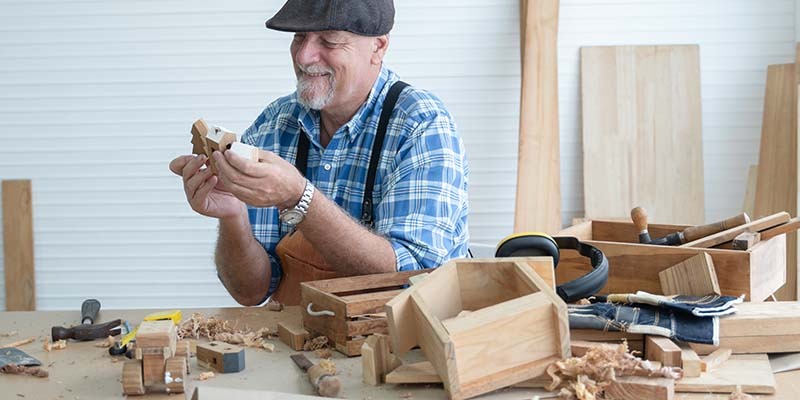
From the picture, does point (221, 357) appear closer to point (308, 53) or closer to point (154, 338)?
point (154, 338)

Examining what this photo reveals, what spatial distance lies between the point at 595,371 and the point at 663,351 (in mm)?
172

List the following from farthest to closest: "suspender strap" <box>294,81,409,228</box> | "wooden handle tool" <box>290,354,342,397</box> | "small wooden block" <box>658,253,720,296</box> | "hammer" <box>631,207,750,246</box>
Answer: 1. "suspender strap" <box>294,81,409,228</box>
2. "hammer" <box>631,207,750,246</box>
3. "small wooden block" <box>658,253,720,296</box>
4. "wooden handle tool" <box>290,354,342,397</box>

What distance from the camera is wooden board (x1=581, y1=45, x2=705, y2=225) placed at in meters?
5.34

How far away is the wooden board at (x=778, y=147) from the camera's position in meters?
5.07

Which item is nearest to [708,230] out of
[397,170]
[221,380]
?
[397,170]

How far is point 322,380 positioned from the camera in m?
1.76

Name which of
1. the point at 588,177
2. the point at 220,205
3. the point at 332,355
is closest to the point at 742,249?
the point at 332,355

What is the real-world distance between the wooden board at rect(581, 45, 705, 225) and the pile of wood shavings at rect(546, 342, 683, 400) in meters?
3.73

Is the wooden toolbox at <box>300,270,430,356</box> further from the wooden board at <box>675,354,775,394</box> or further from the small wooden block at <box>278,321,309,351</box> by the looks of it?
the wooden board at <box>675,354,775,394</box>

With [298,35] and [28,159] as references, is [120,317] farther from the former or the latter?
[28,159]

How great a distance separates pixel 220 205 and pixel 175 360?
1016mm

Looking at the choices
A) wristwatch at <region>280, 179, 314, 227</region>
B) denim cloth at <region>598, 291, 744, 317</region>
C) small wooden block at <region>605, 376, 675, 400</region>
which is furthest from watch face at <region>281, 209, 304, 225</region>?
small wooden block at <region>605, 376, 675, 400</region>

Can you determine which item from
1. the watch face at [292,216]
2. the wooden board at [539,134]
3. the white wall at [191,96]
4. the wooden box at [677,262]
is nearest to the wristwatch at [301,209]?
the watch face at [292,216]

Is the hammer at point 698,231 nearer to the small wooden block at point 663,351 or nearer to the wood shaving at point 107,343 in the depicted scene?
the small wooden block at point 663,351
